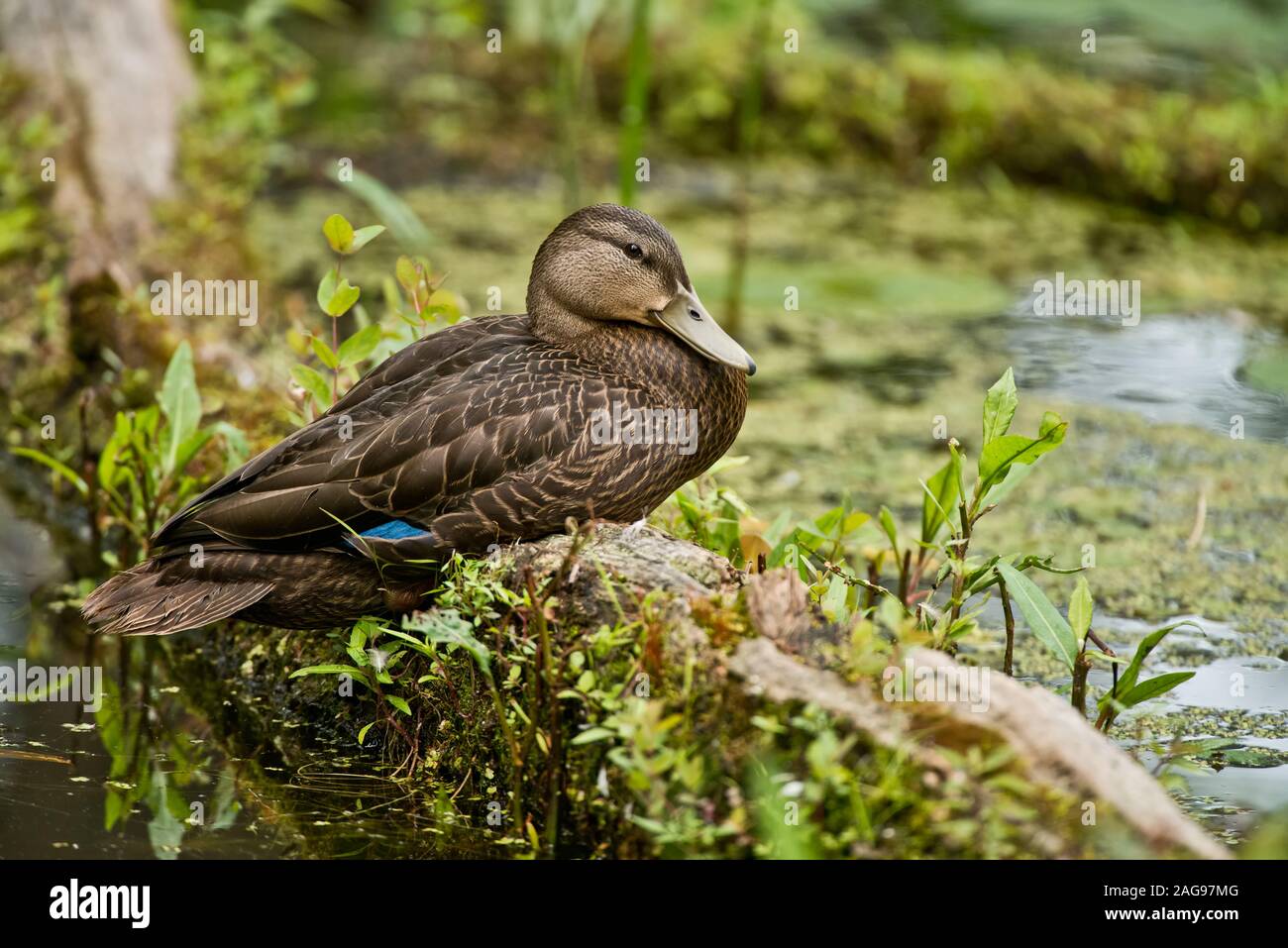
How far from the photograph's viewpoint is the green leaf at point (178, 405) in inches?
184

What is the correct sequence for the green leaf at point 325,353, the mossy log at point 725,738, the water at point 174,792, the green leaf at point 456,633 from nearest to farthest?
1. the mossy log at point 725,738
2. the green leaf at point 456,633
3. the water at point 174,792
4. the green leaf at point 325,353

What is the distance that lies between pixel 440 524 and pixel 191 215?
3.85m

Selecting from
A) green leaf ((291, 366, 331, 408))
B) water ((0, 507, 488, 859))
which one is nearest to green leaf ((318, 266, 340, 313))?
green leaf ((291, 366, 331, 408))

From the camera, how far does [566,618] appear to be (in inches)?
136

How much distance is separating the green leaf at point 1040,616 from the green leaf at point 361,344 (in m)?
1.74

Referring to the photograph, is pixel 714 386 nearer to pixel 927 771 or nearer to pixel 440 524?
pixel 440 524

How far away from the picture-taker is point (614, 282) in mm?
3980

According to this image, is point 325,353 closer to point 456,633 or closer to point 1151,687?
point 456,633

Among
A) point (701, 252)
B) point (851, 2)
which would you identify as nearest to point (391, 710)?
point (701, 252)

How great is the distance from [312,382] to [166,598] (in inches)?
29.3

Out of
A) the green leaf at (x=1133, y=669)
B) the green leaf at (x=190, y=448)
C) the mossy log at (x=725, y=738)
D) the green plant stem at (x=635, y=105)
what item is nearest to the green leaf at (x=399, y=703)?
the mossy log at (x=725, y=738)

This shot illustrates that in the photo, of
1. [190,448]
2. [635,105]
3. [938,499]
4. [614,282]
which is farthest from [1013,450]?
[635,105]

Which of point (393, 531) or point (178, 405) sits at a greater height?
point (178, 405)

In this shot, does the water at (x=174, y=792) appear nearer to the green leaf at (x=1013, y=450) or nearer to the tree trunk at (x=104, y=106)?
the green leaf at (x=1013, y=450)
